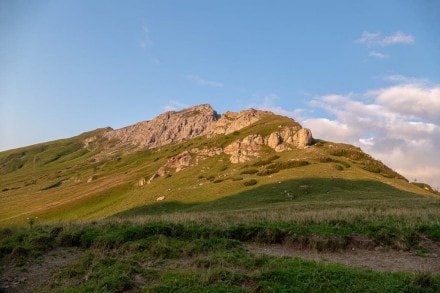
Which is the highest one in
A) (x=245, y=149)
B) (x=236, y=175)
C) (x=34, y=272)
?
(x=245, y=149)

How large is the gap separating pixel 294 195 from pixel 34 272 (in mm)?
42768

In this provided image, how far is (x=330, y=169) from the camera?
229 feet

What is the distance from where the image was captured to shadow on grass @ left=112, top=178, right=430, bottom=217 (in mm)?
51000

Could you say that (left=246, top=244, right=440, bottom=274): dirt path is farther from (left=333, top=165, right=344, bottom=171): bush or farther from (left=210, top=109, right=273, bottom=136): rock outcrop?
(left=210, top=109, right=273, bottom=136): rock outcrop

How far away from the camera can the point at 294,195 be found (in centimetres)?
5434

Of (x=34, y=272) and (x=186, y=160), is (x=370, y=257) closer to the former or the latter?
(x=34, y=272)

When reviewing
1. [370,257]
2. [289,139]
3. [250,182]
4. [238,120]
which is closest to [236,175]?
[250,182]

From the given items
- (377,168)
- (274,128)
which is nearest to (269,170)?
(377,168)

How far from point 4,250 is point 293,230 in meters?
13.6

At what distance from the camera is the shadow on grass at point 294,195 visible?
51.0 m

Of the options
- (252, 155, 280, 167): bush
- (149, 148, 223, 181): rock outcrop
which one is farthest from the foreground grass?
(149, 148, 223, 181): rock outcrop

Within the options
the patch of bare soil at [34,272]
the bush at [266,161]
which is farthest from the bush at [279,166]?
the patch of bare soil at [34,272]

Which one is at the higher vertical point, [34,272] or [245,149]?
[245,149]

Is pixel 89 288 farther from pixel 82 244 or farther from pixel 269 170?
pixel 269 170
